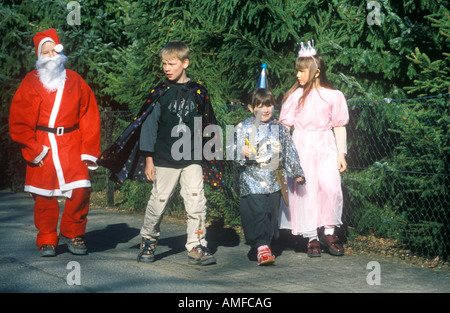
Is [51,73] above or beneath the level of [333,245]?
above

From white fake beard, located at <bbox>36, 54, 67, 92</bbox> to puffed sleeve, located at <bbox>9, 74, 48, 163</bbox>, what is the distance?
0.14 meters

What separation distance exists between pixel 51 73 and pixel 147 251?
73.5 inches

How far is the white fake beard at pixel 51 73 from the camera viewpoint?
6.01 meters

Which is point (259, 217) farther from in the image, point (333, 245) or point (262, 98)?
point (262, 98)

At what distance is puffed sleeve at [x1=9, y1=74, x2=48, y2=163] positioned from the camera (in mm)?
5875

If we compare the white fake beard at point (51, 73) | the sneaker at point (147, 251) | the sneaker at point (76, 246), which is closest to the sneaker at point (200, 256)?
the sneaker at point (147, 251)

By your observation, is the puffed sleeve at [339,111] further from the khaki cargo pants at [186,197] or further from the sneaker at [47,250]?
the sneaker at [47,250]

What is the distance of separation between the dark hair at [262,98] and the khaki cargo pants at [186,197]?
2.58 feet

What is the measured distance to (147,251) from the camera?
5824mm

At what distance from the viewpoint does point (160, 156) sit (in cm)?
571

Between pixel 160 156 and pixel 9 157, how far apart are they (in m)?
7.90

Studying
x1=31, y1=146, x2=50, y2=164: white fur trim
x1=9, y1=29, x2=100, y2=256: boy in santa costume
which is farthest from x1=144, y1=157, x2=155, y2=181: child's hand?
x1=31, y1=146, x2=50, y2=164: white fur trim

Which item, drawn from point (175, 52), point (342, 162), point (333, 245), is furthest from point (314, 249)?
point (175, 52)

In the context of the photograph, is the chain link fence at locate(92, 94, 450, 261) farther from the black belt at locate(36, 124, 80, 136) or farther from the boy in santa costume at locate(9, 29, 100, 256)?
the black belt at locate(36, 124, 80, 136)
